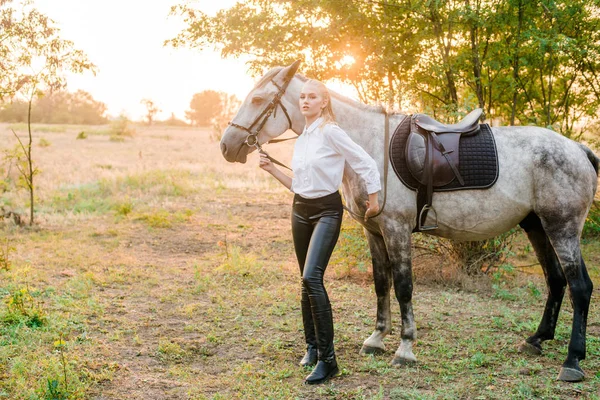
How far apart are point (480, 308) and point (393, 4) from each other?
4185 millimetres

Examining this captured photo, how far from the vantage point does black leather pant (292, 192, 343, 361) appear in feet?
12.8

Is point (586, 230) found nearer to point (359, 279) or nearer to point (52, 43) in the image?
point (359, 279)

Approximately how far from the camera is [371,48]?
8.00 metres

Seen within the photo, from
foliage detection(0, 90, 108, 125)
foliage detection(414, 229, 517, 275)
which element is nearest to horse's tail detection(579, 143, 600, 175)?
foliage detection(414, 229, 517, 275)

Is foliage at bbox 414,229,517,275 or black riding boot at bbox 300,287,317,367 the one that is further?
foliage at bbox 414,229,517,275

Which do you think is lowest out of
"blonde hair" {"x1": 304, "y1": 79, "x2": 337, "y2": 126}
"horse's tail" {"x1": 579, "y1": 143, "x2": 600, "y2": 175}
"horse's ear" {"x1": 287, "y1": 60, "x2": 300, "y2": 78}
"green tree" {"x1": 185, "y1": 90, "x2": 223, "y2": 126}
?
"horse's tail" {"x1": 579, "y1": 143, "x2": 600, "y2": 175}

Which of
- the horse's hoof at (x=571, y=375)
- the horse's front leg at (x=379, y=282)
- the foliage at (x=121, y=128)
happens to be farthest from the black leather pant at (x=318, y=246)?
the foliage at (x=121, y=128)

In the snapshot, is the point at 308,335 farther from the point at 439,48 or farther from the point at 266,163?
the point at 439,48

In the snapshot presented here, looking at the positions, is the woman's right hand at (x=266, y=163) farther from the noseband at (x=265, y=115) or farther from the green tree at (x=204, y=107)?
the green tree at (x=204, y=107)

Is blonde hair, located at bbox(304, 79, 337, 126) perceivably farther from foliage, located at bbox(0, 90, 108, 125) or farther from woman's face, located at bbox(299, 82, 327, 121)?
foliage, located at bbox(0, 90, 108, 125)

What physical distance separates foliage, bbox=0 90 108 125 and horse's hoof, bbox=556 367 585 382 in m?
49.3

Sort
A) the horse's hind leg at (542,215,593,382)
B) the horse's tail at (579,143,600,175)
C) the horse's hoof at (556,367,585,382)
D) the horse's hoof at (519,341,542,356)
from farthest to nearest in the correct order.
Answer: the horse's hoof at (519,341,542,356)
the horse's tail at (579,143,600,175)
the horse's hind leg at (542,215,593,382)
the horse's hoof at (556,367,585,382)

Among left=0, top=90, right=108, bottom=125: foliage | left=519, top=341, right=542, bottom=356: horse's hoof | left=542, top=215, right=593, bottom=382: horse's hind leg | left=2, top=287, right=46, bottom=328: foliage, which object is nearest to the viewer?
left=542, top=215, right=593, bottom=382: horse's hind leg

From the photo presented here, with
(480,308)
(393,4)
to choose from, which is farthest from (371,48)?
(480,308)
